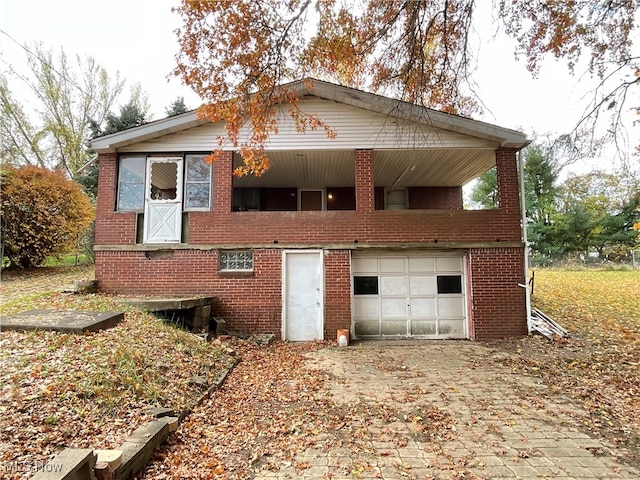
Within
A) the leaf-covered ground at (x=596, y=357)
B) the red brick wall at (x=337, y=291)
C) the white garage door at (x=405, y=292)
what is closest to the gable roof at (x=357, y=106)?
the white garage door at (x=405, y=292)

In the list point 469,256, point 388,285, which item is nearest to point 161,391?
point 388,285

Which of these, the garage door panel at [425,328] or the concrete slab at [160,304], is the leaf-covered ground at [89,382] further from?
the garage door panel at [425,328]

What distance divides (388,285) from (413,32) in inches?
225

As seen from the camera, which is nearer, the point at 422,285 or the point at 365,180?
the point at 365,180

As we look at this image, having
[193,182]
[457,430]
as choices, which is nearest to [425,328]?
[457,430]

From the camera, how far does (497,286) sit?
8648 millimetres

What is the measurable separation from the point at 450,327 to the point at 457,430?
5.44 m

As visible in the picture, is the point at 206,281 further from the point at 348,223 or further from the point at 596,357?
the point at 596,357

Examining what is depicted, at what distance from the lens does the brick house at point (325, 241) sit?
28.3 ft

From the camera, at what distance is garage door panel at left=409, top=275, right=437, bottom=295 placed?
9.13 meters

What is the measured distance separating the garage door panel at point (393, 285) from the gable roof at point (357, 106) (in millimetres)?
3943

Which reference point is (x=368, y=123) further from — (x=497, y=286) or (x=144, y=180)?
(x=144, y=180)

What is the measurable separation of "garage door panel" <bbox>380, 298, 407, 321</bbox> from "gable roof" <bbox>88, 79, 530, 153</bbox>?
4497mm

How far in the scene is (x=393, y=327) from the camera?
29.7ft
